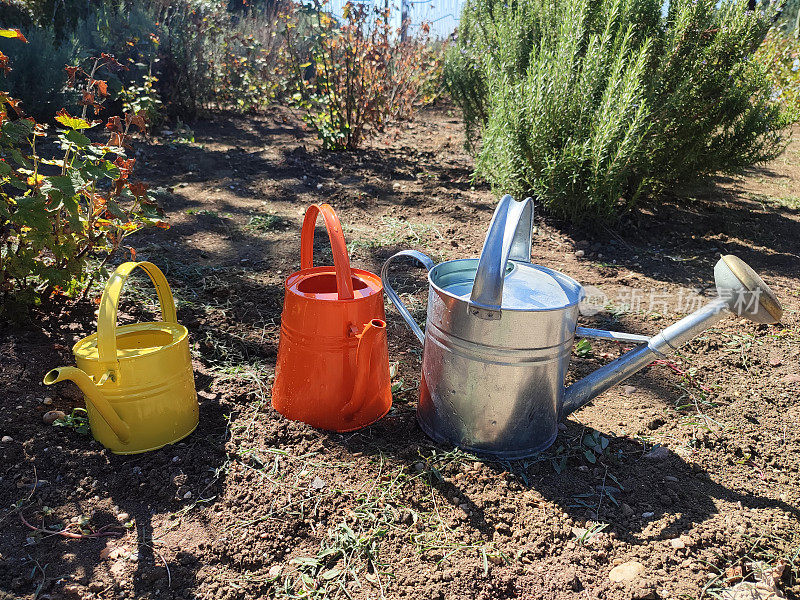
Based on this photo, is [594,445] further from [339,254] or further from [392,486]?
[339,254]

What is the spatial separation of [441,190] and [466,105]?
3.59ft

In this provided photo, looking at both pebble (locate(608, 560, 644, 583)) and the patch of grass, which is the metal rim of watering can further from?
the patch of grass

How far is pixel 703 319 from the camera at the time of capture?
5.56 feet

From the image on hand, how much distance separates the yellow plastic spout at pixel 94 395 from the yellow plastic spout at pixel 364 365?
26.5 inches

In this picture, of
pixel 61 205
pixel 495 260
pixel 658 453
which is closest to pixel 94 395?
pixel 61 205

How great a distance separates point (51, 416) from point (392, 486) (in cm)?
113

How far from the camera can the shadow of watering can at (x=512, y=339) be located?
1.58 m

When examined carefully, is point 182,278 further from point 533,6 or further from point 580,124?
point 533,6

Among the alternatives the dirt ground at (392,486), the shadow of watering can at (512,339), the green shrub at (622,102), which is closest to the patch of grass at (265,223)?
the dirt ground at (392,486)

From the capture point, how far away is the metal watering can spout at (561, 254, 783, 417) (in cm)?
153

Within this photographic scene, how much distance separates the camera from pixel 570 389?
6.46 ft

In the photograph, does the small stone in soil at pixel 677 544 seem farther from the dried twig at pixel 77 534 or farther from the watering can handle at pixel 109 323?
the watering can handle at pixel 109 323

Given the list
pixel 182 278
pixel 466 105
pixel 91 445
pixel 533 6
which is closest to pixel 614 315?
pixel 182 278

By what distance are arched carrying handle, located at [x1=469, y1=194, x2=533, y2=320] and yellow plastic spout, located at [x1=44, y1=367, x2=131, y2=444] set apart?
1087 mm
